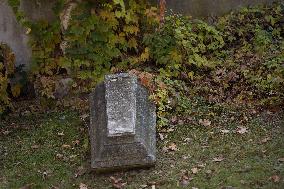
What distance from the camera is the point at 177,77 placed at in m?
8.59

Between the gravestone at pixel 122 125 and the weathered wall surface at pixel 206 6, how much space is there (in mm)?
2347

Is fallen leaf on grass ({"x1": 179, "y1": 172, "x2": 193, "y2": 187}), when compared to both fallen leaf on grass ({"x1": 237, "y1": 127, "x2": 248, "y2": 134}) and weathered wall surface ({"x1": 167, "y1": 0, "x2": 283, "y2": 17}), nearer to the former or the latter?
fallen leaf on grass ({"x1": 237, "y1": 127, "x2": 248, "y2": 134})

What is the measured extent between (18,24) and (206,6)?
331cm

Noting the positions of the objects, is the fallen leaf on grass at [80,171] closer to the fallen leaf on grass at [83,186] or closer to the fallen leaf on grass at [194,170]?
the fallen leaf on grass at [83,186]

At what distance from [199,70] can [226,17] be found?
132cm

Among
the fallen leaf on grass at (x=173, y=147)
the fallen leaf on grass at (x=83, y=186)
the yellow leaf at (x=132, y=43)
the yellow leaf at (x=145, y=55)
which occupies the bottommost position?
the fallen leaf on grass at (x=83, y=186)

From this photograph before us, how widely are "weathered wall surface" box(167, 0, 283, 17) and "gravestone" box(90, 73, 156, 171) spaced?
2347 millimetres

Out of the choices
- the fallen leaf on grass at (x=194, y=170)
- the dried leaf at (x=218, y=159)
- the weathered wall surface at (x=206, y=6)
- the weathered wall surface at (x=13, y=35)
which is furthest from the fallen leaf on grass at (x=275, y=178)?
the weathered wall surface at (x=13, y=35)

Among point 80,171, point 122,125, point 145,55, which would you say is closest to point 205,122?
point 122,125

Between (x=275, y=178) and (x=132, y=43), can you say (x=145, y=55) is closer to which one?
(x=132, y=43)

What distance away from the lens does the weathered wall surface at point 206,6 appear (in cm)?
946

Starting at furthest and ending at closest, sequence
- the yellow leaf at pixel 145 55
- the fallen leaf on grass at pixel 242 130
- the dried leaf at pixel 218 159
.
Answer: the yellow leaf at pixel 145 55 < the fallen leaf on grass at pixel 242 130 < the dried leaf at pixel 218 159

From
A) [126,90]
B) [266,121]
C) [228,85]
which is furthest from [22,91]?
[266,121]

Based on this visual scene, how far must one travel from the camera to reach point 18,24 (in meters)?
8.95
